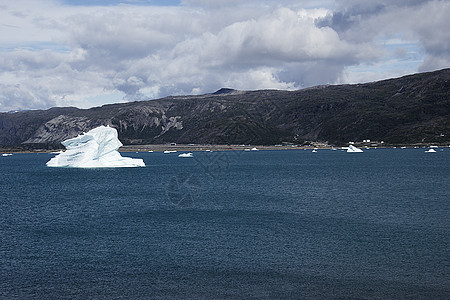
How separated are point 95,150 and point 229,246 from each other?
75676 mm

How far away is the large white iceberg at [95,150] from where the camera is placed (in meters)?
96.6

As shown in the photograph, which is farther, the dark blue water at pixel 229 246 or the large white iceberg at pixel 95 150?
the large white iceberg at pixel 95 150

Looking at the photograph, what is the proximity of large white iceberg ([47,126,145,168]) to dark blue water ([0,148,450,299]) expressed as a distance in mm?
37209

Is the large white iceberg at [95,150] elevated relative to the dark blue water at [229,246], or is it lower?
elevated

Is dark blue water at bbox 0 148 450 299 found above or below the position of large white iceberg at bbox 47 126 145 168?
below

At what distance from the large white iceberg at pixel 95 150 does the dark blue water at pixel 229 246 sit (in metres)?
37.2

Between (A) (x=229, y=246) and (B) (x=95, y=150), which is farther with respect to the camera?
(B) (x=95, y=150)

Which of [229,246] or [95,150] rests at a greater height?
[95,150]

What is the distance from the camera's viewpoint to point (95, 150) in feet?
332

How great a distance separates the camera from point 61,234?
121ft

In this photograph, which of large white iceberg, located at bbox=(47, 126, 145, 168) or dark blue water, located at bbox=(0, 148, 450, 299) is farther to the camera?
large white iceberg, located at bbox=(47, 126, 145, 168)

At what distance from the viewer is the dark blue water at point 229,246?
23609mm

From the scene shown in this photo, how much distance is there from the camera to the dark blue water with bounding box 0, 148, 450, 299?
23.6 m

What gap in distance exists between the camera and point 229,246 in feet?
105
